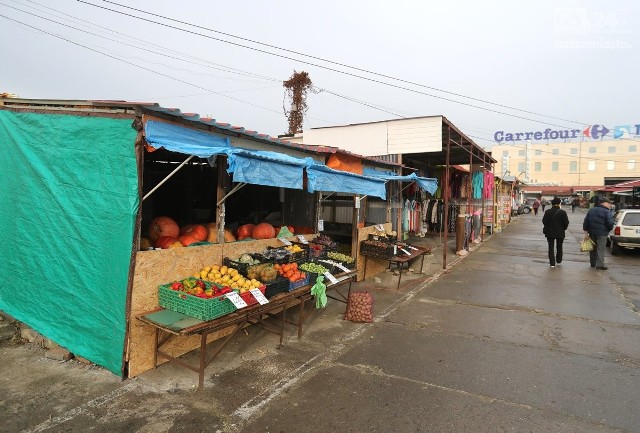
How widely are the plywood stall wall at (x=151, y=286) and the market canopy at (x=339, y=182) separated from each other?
203cm

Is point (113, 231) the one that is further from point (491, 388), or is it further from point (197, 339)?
point (491, 388)

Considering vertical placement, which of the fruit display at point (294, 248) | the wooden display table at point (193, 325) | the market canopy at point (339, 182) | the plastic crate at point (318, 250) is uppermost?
the market canopy at point (339, 182)

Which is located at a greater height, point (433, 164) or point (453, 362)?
point (433, 164)

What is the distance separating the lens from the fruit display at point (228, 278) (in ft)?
16.1

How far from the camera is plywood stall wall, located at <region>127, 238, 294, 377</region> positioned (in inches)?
169

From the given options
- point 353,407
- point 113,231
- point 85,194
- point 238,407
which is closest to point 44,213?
point 85,194

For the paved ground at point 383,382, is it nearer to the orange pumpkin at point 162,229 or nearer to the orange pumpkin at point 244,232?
the orange pumpkin at point 244,232

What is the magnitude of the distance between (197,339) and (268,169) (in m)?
2.53

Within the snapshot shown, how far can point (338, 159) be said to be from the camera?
29.9ft

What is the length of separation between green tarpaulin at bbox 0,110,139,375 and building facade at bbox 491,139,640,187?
237 ft

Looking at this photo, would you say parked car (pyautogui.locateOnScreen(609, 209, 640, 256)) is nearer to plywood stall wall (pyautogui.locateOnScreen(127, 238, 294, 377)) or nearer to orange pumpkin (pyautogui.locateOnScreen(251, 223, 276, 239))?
orange pumpkin (pyautogui.locateOnScreen(251, 223, 276, 239))

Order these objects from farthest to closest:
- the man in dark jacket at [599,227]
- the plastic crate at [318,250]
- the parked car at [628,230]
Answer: the parked car at [628,230] → the man in dark jacket at [599,227] → the plastic crate at [318,250]

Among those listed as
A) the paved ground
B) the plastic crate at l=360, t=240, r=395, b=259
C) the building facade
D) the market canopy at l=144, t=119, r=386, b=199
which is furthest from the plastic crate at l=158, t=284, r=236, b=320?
the building facade

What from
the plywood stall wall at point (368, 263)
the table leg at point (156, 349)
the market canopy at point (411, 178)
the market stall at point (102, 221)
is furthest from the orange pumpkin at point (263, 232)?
the market canopy at point (411, 178)
